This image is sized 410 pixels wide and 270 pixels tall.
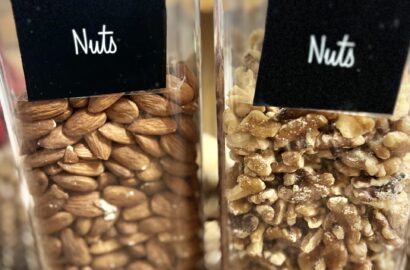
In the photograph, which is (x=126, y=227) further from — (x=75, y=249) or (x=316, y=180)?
(x=316, y=180)

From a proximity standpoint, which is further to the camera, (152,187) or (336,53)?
(152,187)

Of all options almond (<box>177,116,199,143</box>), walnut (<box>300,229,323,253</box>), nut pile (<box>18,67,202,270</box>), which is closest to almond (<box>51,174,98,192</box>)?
nut pile (<box>18,67,202,270</box>)

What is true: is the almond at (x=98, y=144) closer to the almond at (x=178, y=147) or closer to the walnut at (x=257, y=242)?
the almond at (x=178, y=147)

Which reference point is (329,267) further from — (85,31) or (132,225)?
(85,31)

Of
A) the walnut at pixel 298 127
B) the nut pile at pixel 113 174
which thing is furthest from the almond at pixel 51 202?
the walnut at pixel 298 127

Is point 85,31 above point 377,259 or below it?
above

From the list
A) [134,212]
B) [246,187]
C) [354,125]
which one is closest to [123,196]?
[134,212]

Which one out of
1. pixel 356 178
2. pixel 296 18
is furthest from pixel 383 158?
pixel 296 18

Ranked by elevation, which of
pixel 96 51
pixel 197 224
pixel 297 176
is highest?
pixel 96 51
